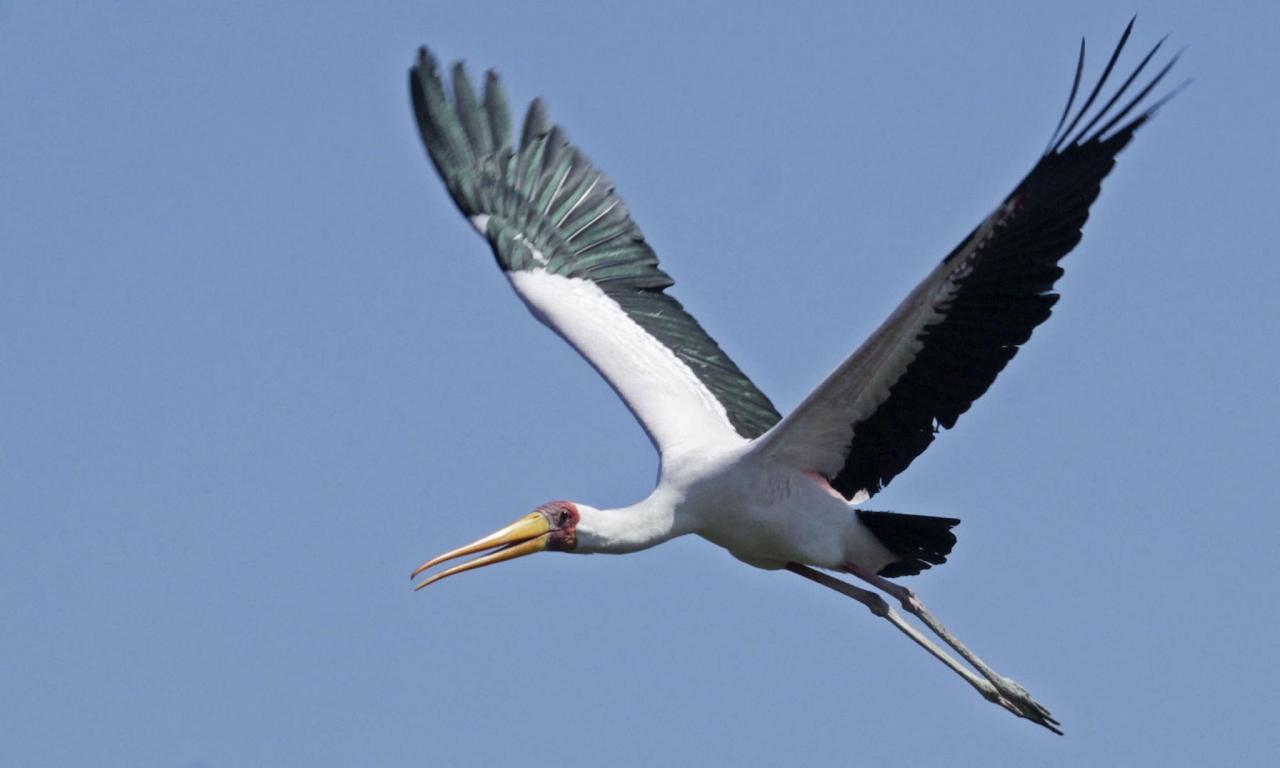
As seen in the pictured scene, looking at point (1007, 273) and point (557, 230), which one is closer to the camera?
point (1007, 273)

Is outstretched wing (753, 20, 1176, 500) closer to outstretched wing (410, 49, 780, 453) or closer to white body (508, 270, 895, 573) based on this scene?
white body (508, 270, 895, 573)

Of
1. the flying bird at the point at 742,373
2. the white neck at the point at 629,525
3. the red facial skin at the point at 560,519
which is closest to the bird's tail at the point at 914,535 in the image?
the flying bird at the point at 742,373

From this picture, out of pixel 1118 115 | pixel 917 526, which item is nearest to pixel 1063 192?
pixel 1118 115

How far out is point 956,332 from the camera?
39.2 feet

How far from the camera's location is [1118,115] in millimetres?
11352

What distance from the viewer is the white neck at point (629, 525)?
13.0m

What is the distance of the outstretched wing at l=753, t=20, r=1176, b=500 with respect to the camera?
37.4 ft

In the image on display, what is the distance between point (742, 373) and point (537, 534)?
2.56m

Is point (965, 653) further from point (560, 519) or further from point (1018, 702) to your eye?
point (560, 519)

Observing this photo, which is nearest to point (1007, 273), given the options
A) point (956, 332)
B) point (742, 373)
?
point (956, 332)

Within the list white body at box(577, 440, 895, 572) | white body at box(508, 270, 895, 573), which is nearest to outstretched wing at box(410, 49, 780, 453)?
white body at box(508, 270, 895, 573)

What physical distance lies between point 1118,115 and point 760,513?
3.10 meters

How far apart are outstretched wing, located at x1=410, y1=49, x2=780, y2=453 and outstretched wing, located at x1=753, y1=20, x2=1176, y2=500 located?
1908 mm

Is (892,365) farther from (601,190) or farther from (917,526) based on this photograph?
(601,190)
